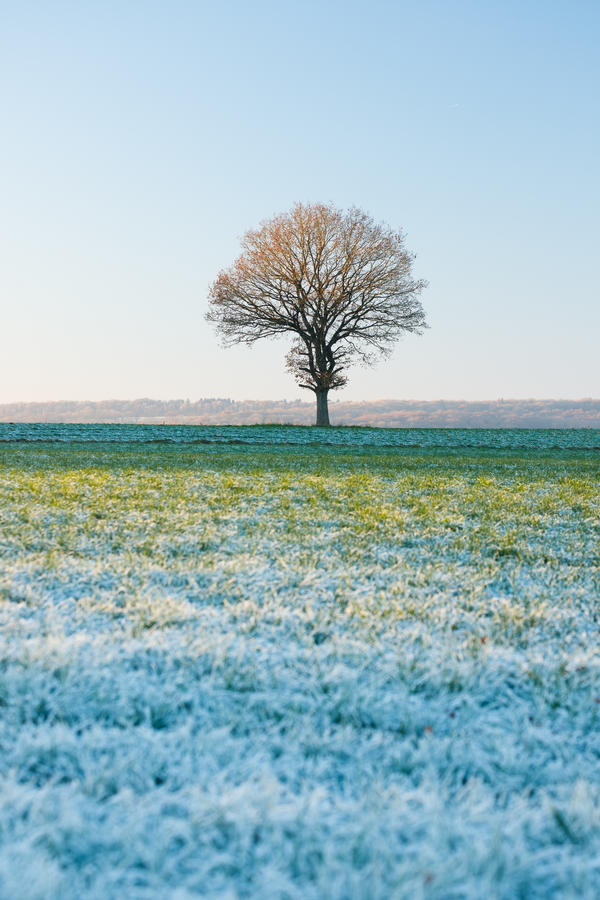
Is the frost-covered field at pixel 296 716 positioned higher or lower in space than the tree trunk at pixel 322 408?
lower

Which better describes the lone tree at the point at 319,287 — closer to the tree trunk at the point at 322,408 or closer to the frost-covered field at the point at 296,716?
the tree trunk at the point at 322,408

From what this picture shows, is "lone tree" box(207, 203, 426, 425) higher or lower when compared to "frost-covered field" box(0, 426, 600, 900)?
higher

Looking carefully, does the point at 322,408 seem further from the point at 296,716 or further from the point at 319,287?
the point at 296,716

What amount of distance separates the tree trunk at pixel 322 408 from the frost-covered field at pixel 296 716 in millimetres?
30430

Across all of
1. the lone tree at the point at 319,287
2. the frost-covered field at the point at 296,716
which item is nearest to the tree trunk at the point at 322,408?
the lone tree at the point at 319,287

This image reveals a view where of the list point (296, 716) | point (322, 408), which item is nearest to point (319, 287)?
point (322, 408)

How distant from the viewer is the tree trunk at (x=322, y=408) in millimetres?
36250

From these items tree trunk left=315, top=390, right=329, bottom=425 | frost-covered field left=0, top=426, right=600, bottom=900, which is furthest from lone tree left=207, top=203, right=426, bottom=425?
frost-covered field left=0, top=426, right=600, bottom=900

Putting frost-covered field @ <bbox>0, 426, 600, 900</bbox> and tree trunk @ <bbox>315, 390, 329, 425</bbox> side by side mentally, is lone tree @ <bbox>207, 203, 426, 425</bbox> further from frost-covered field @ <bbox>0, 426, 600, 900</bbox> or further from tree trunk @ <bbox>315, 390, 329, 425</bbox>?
frost-covered field @ <bbox>0, 426, 600, 900</bbox>

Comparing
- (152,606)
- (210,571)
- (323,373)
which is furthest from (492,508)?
(323,373)

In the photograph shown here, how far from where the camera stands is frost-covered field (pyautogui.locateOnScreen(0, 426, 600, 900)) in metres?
1.70

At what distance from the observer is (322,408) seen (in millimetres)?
36344

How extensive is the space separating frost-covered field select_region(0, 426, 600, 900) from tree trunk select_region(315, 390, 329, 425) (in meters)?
30.4

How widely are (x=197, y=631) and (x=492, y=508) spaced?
5.72 m
